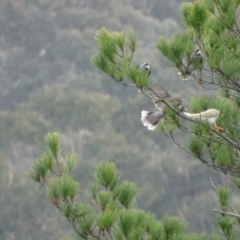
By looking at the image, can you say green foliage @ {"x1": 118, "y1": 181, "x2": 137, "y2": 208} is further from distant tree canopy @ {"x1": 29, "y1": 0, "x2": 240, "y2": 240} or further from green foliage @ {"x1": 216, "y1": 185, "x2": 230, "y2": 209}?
green foliage @ {"x1": 216, "y1": 185, "x2": 230, "y2": 209}

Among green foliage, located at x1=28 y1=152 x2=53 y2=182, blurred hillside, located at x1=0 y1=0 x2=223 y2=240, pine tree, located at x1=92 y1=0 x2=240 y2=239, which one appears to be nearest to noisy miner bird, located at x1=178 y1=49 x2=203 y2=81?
pine tree, located at x1=92 y1=0 x2=240 y2=239

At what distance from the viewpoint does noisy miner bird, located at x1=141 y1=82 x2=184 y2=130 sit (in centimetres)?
232

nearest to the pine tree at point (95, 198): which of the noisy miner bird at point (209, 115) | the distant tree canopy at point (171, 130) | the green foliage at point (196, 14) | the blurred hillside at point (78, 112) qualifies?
the distant tree canopy at point (171, 130)

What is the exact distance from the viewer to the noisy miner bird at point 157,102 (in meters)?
2.32

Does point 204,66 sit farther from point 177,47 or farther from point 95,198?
point 95,198

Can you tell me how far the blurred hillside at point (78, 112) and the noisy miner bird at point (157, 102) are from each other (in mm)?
9832

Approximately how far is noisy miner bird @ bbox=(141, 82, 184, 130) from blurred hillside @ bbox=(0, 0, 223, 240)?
983 cm

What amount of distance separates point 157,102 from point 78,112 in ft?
40.9

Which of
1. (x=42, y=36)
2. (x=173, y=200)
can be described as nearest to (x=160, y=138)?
(x=173, y=200)

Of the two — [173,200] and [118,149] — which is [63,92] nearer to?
[118,149]

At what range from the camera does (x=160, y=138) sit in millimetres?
14516

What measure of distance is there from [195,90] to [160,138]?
1293 millimetres

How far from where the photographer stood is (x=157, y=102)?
2428mm

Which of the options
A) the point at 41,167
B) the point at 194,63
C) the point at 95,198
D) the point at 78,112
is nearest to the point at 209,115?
the point at 194,63
